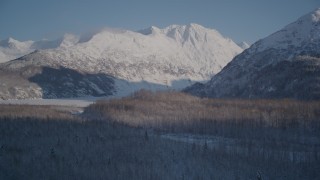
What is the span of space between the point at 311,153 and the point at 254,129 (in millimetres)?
27376

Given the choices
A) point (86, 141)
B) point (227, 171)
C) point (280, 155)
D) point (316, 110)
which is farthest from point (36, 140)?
point (316, 110)

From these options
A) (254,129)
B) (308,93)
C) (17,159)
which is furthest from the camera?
(308,93)

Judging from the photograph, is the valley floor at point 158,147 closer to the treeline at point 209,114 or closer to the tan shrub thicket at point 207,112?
the treeline at point 209,114

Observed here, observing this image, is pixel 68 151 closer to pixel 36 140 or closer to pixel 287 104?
pixel 36 140

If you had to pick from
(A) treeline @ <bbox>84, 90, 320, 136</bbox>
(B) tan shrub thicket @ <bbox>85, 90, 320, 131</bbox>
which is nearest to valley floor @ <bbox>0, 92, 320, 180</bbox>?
(A) treeline @ <bbox>84, 90, 320, 136</bbox>

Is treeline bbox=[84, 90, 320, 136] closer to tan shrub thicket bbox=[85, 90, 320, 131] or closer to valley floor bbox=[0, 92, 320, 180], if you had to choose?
tan shrub thicket bbox=[85, 90, 320, 131]

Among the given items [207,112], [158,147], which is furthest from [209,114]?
[158,147]

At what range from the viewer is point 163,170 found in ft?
210

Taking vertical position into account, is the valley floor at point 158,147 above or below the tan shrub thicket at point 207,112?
below

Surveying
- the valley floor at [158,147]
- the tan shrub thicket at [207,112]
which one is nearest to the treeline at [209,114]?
the tan shrub thicket at [207,112]

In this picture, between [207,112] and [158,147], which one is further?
[207,112]

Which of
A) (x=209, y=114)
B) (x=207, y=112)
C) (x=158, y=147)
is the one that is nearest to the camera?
(x=158, y=147)

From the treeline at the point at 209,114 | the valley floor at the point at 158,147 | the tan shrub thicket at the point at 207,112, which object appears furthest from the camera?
the tan shrub thicket at the point at 207,112

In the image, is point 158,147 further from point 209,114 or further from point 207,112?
point 207,112
